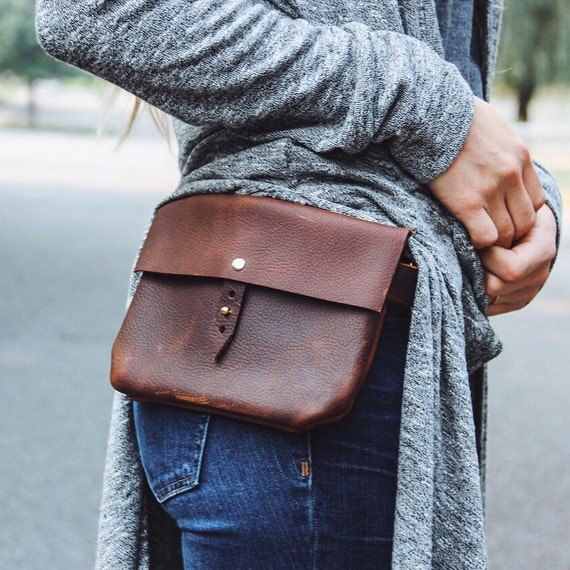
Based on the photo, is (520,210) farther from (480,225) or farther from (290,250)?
(290,250)

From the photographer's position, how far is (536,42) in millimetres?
17016

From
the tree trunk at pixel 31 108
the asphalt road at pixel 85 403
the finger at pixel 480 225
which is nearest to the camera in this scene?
the finger at pixel 480 225

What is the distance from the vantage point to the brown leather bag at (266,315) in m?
0.90

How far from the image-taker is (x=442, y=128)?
97cm

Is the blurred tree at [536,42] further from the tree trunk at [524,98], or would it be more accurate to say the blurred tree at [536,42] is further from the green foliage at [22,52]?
the green foliage at [22,52]

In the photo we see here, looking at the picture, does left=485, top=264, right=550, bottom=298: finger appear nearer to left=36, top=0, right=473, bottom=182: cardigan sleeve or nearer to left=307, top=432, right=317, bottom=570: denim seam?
left=36, top=0, right=473, bottom=182: cardigan sleeve

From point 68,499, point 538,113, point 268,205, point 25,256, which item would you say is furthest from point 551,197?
point 538,113

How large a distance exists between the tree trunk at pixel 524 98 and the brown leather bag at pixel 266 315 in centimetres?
1841

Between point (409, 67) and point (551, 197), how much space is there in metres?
0.31

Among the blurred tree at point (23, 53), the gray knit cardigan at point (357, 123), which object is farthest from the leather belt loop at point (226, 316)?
the blurred tree at point (23, 53)

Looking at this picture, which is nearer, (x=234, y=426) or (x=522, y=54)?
(x=234, y=426)

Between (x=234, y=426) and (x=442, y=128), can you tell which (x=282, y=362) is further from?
(x=442, y=128)

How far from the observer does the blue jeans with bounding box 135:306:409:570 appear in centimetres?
91

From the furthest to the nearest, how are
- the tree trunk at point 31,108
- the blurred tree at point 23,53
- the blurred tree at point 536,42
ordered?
the blurred tree at point 23,53 < the tree trunk at point 31,108 < the blurred tree at point 536,42
